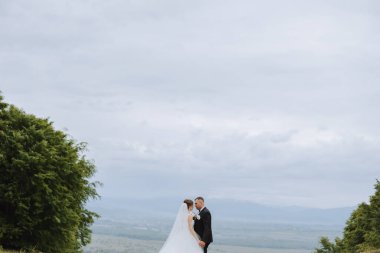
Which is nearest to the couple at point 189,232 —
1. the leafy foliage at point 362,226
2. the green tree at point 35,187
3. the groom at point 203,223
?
the groom at point 203,223

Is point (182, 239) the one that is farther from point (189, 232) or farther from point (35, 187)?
point (35, 187)

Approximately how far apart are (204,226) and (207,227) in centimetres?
27

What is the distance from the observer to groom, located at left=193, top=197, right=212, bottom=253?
19.0 m

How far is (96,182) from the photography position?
166ft

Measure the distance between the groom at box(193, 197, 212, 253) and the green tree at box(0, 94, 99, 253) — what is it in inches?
529

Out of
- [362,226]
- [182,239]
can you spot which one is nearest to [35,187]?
[182,239]

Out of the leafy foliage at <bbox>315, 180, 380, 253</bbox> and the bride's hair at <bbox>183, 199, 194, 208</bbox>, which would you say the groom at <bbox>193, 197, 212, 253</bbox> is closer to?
the bride's hair at <bbox>183, 199, 194, 208</bbox>

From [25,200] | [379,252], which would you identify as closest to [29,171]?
[25,200]

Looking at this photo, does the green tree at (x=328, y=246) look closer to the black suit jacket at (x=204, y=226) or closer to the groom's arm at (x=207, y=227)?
the black suit jacket at (x=204, y=226)

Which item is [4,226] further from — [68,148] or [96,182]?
[96,182]

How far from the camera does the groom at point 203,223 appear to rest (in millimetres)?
18980

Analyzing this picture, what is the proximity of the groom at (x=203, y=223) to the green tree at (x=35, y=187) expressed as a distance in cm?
1343

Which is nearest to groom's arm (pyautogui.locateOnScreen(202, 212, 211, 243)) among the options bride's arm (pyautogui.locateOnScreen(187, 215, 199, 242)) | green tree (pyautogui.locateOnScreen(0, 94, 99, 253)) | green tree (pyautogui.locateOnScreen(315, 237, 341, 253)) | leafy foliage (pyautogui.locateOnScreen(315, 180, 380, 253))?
bride's arm (pyautogui.locateOnScreen(187, 215, 199, 242))

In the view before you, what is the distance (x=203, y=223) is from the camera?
19.6 m
